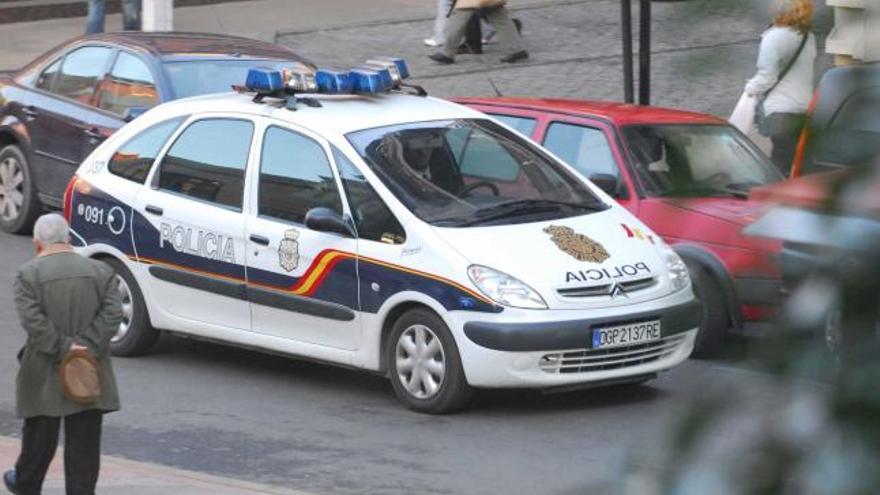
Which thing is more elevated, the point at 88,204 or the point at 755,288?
the point at 755,288

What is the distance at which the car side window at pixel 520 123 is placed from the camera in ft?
35.7

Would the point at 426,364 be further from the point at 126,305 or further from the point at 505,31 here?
the point at 505,31

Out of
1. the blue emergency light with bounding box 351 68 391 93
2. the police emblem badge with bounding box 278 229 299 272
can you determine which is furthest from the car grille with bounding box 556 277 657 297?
the blue emergency light with bounding box 351 68 391 93

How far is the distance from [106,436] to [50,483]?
0.87m

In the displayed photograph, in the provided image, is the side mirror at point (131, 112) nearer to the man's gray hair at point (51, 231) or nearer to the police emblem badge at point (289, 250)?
the police emblem badge at point (289, 250)

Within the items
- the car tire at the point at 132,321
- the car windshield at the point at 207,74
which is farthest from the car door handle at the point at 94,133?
the car tire at the point at 132,321

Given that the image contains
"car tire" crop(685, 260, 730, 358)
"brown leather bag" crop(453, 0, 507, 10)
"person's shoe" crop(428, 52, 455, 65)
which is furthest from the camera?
"person's shoe" crop(428, 52, 455, 65)

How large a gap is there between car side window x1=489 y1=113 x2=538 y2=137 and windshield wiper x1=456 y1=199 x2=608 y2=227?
1514 mm

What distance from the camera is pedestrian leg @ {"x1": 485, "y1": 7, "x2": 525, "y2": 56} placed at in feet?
64.0

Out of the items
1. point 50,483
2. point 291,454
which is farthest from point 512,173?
point 50,483

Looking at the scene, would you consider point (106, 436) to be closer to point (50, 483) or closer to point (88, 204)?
point (50, 483)

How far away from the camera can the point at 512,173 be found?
31.4 ft

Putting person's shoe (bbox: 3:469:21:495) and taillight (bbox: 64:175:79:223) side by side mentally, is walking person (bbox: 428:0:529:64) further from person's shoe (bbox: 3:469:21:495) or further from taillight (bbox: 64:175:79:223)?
person's shoe (bbox: 3:469:21:495)

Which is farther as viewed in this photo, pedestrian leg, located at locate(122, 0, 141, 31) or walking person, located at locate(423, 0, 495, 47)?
walking person, located at locate(423, 0, 495, 47)
